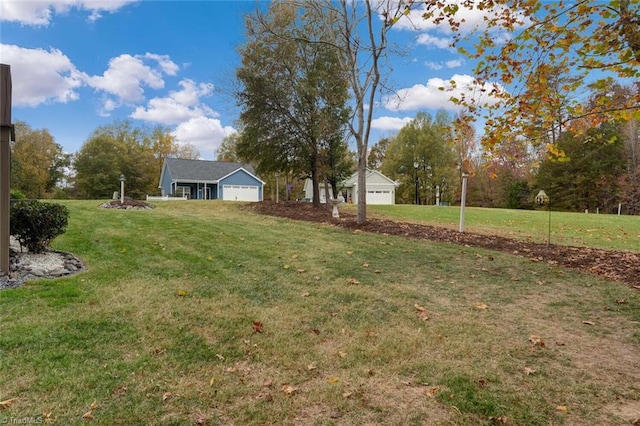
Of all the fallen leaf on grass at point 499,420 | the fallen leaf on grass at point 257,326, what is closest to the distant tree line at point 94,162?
the fallen leaf on grass at point 257,326

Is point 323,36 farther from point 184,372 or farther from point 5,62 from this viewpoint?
point 184,372

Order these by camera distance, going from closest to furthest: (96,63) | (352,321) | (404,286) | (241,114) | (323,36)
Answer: (352,321), (404,286), (323,36), (96,63), (241,114)

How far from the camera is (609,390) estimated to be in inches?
112

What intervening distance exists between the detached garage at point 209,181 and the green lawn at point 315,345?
28.8 meters

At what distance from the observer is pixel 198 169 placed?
34938mm

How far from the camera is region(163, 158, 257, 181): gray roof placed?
33.8 metres

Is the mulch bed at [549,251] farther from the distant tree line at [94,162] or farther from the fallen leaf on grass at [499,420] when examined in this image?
the distant tree line at [94,162]

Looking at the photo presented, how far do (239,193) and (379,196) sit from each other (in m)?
14.3

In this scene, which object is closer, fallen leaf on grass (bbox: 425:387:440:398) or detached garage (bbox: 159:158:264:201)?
fallen leaf on grass (bbox: 425:387:440:398)

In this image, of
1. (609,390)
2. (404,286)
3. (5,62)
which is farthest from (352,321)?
(5,62)

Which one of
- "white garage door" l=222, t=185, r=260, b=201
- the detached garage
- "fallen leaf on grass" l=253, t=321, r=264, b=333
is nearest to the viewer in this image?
"fallen leaf on grass" l=253, t=321, r=264, b=333

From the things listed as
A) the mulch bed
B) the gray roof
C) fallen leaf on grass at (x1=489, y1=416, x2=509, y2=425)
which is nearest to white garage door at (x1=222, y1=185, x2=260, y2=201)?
the gray roof

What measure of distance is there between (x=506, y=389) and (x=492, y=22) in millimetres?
5243

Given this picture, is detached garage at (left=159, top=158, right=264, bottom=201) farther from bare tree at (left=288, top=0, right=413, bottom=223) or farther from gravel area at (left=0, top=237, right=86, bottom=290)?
gravel area at (left=0, top=237, right=86, bottom=290)
